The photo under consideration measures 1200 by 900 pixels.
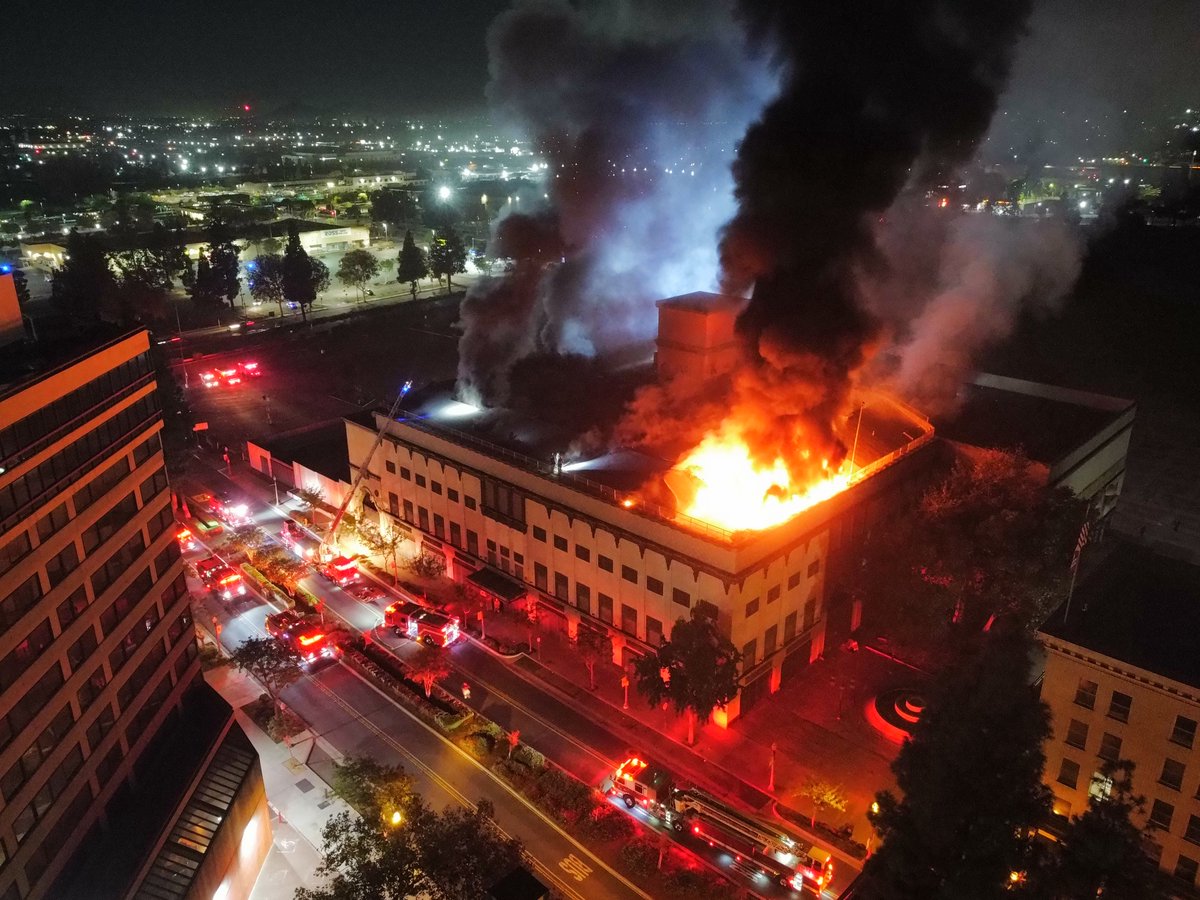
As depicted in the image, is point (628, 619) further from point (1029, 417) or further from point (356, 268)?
point (356, 268)

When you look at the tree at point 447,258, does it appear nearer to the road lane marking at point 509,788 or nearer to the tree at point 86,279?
the tree at point 86,279

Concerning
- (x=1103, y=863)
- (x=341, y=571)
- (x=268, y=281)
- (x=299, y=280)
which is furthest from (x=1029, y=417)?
(x=268, y=281)

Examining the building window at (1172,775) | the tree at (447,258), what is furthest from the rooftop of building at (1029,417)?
the tree at (447,258)

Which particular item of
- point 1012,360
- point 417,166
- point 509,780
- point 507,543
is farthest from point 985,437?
point 417,166

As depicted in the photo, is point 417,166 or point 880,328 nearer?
point 880,328

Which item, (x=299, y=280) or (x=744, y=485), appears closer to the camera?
(x=744, y=485)

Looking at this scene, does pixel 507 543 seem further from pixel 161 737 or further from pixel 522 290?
pixel 522 290
